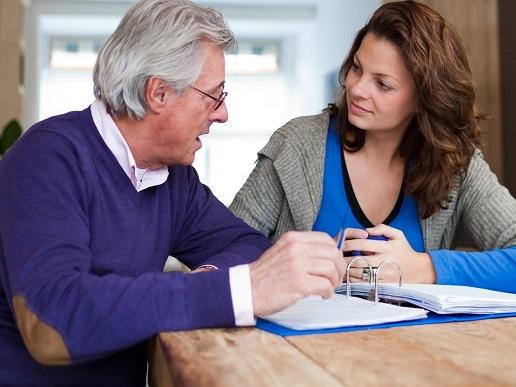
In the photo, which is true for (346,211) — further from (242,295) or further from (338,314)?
(242,295)

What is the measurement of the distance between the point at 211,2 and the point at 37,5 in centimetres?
153

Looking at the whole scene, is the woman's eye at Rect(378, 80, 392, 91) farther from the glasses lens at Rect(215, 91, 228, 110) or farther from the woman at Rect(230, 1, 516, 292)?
the glasses lens at Rect(215, 91, 228, 110)

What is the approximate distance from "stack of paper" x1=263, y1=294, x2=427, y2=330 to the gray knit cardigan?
0.53m

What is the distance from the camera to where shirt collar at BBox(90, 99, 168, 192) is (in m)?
1.28

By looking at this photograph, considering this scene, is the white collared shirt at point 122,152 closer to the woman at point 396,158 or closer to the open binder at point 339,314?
the open binder at point 339,314

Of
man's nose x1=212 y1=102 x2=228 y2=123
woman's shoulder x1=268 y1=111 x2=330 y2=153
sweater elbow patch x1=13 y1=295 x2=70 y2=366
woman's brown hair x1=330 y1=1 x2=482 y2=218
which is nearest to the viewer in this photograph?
sweater elbow patch x1=13 y1=295 x2=70 y2=366

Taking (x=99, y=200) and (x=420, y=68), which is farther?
(x=420, y=68)

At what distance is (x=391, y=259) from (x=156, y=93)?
0.57m

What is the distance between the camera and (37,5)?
641 centimetres

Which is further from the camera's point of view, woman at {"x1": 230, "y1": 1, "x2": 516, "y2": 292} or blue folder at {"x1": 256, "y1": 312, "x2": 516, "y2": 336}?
woman at {"x1": 230, "y1": 1, "x2": 516, "y2": 292}

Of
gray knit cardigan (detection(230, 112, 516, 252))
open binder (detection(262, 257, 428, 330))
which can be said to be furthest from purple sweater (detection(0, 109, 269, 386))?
gray knit cardigan (detection(230, 112, 516, 252))

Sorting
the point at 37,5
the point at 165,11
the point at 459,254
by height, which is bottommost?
the point at 459,254

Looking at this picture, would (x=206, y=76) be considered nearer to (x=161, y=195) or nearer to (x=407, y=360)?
(x=161, y=195)

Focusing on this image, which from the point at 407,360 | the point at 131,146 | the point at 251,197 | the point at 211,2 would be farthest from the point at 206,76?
the point at 211,2
